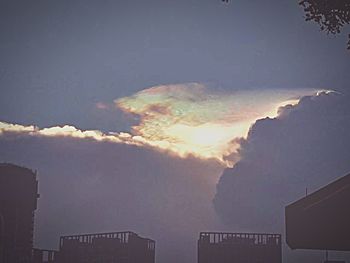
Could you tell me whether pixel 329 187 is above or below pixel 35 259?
above

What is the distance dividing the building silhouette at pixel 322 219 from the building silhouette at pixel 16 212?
36.9 metres

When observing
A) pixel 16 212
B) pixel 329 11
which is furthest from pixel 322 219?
pixel 16 212

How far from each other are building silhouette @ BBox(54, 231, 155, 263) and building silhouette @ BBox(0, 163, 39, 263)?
705 cm

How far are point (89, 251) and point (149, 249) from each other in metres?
12.9

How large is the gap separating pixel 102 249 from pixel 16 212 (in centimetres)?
1215

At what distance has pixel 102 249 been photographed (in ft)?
154

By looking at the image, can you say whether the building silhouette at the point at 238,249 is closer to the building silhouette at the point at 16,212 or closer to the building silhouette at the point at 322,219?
the building silhouette at the point at 16,212

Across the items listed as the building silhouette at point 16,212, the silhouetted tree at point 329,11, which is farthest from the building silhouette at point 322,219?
the building silhouette at point 16,212

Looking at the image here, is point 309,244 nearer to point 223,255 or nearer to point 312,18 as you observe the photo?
point 312,18

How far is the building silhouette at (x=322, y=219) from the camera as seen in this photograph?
228cm

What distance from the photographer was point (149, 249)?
56750mm

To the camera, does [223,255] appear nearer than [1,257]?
No

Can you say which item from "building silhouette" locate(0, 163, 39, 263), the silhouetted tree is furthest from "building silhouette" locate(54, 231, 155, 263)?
the silhouetted tree

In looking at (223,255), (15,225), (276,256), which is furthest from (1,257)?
(276,256)
